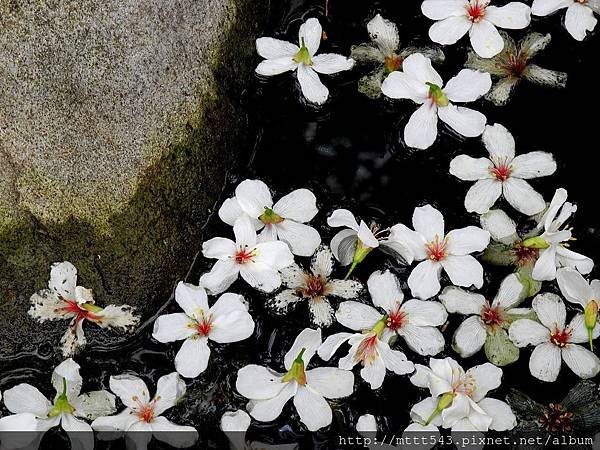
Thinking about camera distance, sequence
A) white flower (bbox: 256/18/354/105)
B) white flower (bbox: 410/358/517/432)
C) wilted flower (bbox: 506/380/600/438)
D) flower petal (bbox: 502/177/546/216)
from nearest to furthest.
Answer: white flower (bbox: 410/358/517/432), wilted flower (bbox: 506/380/600/438), flower petal (bbox: 502/177/546/216), white flower (bbox: 256/18/354/105)

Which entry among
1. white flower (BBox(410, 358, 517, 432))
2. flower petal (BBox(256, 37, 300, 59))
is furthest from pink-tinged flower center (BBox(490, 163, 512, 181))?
flower petal (BBox(256, 37, 300, 59))

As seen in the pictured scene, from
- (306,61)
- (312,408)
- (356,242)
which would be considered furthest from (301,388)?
(306,61)

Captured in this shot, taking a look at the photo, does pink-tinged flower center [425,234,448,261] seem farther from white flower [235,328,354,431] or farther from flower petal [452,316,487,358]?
white flower [235,328,354,431]

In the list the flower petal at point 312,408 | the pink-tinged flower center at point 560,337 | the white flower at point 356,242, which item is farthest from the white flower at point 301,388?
the pink-tinged flower center at point 560,337

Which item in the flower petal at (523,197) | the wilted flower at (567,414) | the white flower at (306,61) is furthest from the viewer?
the white flower at (306,61)

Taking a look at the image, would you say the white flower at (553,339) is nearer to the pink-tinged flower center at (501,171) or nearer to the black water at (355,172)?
the black water at (355,172)

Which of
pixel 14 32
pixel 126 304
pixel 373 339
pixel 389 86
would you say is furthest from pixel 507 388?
pixel 14 32
